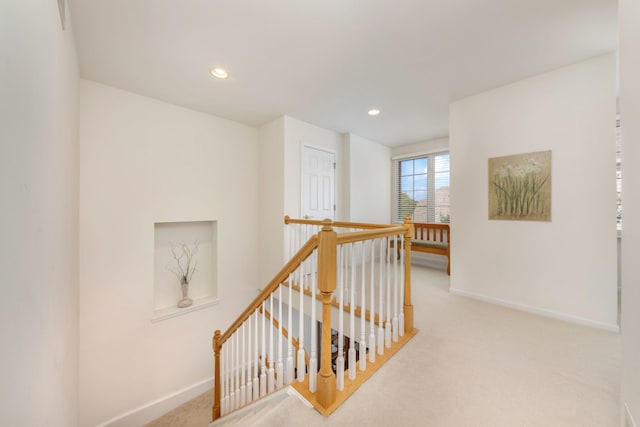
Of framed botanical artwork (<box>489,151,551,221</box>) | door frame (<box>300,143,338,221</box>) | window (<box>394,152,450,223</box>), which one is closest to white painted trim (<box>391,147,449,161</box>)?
window (<box>394,152,450,223</box>)

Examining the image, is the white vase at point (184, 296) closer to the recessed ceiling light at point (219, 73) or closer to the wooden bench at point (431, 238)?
the recessed ceiling light at point (219, 73)

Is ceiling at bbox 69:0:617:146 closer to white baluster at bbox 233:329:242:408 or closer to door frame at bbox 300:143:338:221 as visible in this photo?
door frame at bbox 300:143:338:221

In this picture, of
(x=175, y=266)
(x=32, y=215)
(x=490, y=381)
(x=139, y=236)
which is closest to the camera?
(x=32, y=215)

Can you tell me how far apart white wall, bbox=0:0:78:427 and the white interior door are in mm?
2548

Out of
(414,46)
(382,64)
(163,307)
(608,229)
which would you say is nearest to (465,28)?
(414,46)

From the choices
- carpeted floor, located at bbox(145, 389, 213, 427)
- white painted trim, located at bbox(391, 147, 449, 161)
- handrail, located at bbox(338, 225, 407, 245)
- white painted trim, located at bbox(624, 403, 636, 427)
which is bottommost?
carpeted floor, located at bbox(145, 389, 213, 427)

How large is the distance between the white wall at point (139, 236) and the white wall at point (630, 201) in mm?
3572

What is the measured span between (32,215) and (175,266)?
2480 millimetres

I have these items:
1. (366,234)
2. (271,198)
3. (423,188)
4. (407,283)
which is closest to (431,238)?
(423,188)

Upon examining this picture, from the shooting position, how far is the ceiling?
5.18 feet

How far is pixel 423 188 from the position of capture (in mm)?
4613

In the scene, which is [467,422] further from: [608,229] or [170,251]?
[170,251]

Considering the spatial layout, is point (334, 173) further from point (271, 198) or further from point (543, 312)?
point (543, 312)

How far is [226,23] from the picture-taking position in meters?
1.70
